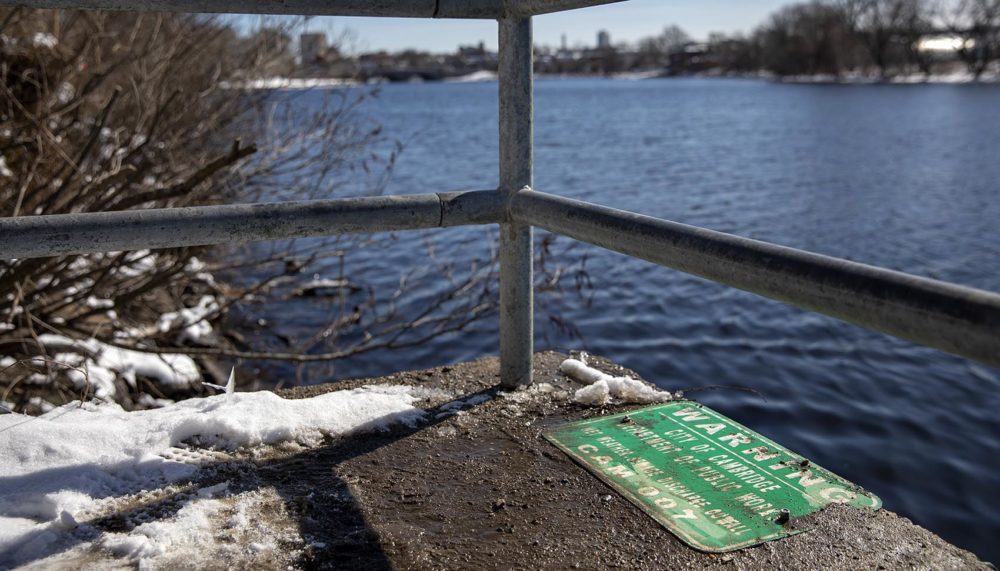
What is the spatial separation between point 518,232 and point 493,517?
815mm

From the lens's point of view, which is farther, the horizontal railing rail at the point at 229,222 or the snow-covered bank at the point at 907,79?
the snow-covered bank at the point at 907,79

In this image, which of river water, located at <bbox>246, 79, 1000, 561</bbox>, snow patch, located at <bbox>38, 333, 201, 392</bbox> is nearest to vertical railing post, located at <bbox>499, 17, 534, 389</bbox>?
river water, located at <bbox>246, 79, 1000, 561</bbox>

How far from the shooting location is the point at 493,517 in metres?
1.84

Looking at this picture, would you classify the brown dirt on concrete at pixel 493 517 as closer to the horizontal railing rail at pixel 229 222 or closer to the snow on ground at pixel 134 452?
the snow on ground at pixel 134 452

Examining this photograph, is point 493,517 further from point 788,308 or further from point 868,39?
point 868,39

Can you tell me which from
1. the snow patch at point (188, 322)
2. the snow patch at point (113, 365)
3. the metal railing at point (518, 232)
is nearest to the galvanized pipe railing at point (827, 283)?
the metal railing at point (518, 232)

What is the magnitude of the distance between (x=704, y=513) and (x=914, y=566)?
0.41m

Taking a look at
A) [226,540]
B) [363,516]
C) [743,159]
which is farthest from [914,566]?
[743,159]

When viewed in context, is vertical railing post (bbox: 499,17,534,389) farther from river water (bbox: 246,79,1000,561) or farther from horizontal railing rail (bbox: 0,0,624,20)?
river water (bbox: 246,79,1000,561)

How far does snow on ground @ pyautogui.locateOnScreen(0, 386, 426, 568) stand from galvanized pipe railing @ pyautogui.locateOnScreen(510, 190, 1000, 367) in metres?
0.90

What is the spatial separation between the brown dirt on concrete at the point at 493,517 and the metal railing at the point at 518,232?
44cm

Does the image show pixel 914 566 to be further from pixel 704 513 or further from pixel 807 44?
pixel 807 44

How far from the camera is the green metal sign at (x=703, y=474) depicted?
1.80 meters

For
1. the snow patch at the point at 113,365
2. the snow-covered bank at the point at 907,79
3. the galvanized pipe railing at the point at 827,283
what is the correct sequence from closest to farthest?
the galvanized pipe railing at the point at 827,283 < the snow patch at the point at 113,365 < the snow-covered bank at the point at 907,79
